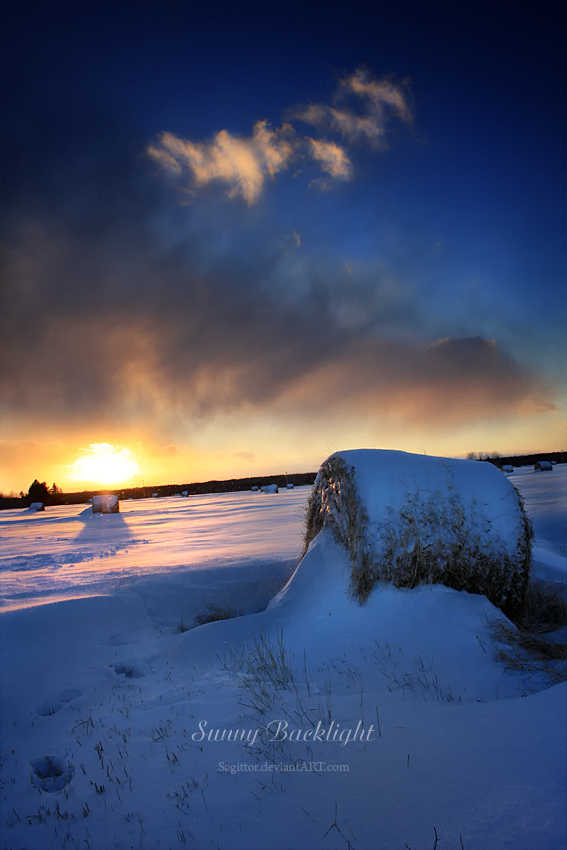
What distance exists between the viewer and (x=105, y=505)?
22.3 meters

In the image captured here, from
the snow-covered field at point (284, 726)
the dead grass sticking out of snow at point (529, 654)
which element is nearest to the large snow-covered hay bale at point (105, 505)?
the snow-covered field at point (284, 726)

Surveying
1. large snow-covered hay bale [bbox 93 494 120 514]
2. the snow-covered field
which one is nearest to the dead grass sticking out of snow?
the snow-covered field

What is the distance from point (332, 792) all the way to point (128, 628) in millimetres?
4321

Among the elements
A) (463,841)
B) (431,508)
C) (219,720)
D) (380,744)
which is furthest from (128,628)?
(463,841)

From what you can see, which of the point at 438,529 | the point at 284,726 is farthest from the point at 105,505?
the point at 284,726

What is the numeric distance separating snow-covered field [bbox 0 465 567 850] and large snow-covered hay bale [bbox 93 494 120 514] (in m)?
16.8

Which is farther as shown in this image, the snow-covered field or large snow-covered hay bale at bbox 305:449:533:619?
large snow-covered hay bale at bbox 305:449:533:619

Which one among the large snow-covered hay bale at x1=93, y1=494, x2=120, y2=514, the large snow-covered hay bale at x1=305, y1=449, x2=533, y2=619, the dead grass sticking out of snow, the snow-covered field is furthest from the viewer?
the large snow-covered hay bale at x1=93, y1=494, x2=120, y2=514

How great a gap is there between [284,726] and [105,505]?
21863mm

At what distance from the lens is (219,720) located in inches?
107

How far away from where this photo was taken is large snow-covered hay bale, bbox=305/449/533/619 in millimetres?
4625

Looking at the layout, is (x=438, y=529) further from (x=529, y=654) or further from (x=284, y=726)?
(x=284, y=726)

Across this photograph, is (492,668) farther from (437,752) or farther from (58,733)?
(58,733)

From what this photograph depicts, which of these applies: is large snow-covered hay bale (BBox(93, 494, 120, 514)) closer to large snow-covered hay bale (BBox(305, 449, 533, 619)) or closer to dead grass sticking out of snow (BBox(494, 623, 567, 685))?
large snow-covered hay bale (BBox(305, 449, 533, 619))
